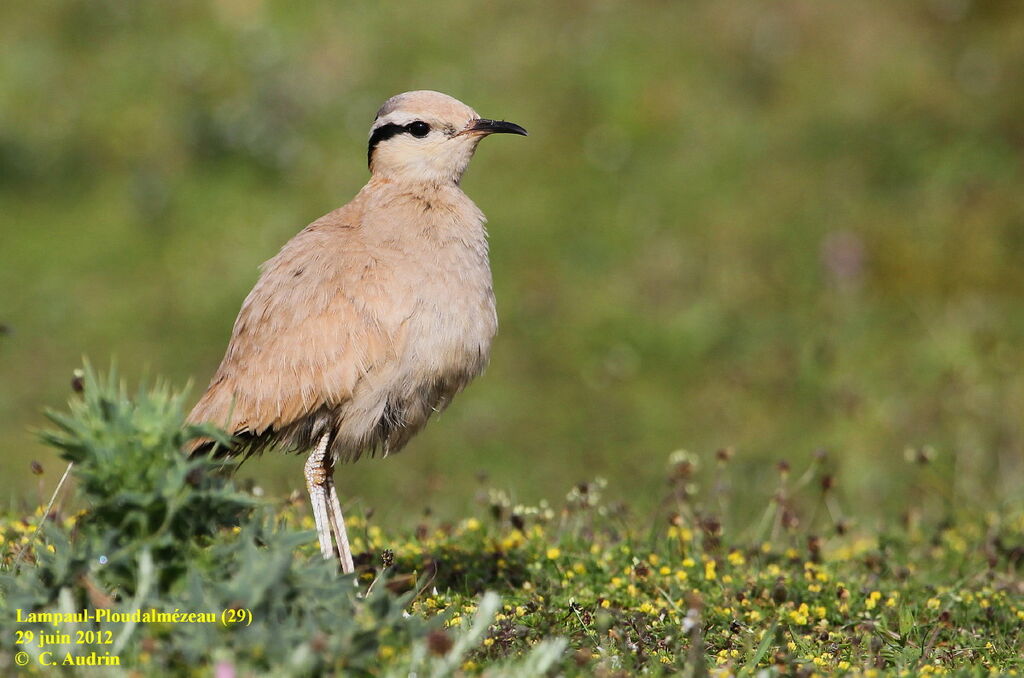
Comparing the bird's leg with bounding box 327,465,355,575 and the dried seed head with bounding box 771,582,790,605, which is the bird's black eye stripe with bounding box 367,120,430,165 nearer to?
the bird's leg with bounding box 327,465,355,575

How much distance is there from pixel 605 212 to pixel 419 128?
5065 mm

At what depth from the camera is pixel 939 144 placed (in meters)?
11.2

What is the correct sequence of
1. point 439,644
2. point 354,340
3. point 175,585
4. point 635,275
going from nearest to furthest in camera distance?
point 439,644 → point 175,585 → point 354,340 → point 635,275

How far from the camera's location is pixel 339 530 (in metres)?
5.68

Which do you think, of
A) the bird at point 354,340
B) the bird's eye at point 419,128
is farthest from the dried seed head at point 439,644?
the bird's eye at point 419,128

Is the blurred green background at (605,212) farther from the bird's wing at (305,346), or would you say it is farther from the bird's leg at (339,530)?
the bird's wing at (305,346)

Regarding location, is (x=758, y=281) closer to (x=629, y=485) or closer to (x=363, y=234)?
(x=629, y=485)

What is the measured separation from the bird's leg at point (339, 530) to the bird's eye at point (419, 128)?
1652 millimetres

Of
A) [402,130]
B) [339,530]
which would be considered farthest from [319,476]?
[402,130]

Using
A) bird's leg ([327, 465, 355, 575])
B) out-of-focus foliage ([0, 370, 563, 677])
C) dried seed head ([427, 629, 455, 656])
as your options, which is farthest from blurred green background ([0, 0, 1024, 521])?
dried seed head ([427, 629, 455, 656])

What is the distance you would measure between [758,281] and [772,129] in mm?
1946

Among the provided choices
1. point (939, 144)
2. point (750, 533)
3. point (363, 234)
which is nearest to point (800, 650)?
point (750, 533)

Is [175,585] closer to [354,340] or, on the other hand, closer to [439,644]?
[439,644]

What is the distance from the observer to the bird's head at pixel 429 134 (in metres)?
6.13
